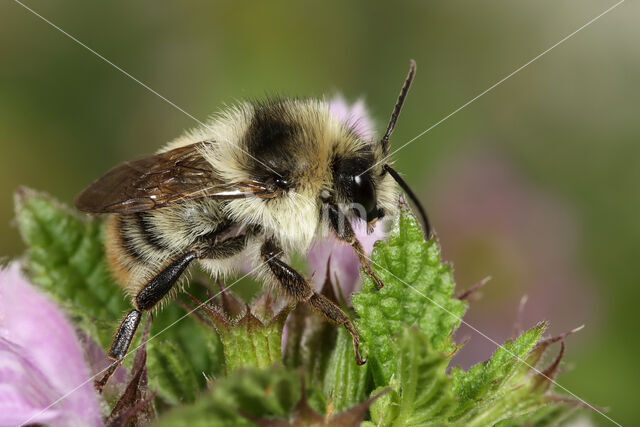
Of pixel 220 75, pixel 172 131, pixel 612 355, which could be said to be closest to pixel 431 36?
pixel 220 75

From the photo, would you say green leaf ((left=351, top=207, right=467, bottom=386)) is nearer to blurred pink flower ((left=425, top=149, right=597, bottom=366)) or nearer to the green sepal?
the green sepal

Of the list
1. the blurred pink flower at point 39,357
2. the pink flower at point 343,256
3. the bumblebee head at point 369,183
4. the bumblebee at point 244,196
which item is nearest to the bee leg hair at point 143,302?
the bumblebee at point 244,196

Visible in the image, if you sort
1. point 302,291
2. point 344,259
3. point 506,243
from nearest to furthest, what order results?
1. point 302,291
2. point 344,259
3. point 506,243

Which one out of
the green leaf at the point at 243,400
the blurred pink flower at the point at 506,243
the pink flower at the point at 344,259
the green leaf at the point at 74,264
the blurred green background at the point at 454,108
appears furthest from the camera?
the blurred green background at the point at 454,108

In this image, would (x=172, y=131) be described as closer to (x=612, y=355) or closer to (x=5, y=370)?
(x=612, y=355)

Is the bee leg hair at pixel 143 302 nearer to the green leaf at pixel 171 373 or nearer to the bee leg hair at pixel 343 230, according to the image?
the green leaf at pixel 171 373

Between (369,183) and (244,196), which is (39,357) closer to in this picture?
(244,196)

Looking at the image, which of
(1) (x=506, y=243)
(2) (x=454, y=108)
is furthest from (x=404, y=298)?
(2) (x=454, y=108)
